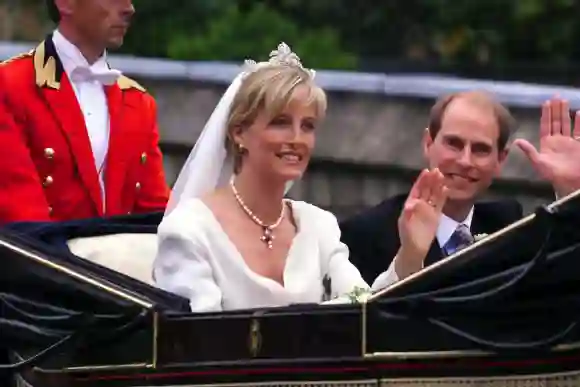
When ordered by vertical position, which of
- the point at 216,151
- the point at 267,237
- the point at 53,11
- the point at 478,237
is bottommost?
the point at 267,237

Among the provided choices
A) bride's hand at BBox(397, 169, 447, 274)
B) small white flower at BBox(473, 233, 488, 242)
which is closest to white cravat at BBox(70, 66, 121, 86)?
small white flower at BBox(473, 233, 488, 242)

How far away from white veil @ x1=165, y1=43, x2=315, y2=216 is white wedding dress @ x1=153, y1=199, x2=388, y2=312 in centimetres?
15

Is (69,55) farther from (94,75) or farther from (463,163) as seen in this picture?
(463,163)

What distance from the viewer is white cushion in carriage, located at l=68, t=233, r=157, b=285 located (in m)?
5.41

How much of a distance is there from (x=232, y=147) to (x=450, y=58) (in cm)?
1027

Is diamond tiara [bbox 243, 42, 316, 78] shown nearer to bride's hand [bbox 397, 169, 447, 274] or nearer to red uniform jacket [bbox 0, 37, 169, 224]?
bride's hand [bbox 397, 169, 447, 274]

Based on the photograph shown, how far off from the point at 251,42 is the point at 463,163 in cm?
778

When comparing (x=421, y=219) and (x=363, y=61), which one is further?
(x=363, y=61)

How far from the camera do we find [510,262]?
4.51 meters

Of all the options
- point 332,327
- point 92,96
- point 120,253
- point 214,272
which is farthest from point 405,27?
point 332,327

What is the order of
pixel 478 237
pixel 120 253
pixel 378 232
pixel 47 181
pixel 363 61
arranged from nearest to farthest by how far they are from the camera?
1. pixel 120 253
2. pixel 478 237
3. pixel 378 232
4. pixel 47 181
5. pixel 363 61

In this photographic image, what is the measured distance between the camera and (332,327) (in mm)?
4621

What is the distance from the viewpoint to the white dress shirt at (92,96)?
5.88 m

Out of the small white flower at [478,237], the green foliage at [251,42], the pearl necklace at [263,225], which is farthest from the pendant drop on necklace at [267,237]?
the green foliage at [251,42]
